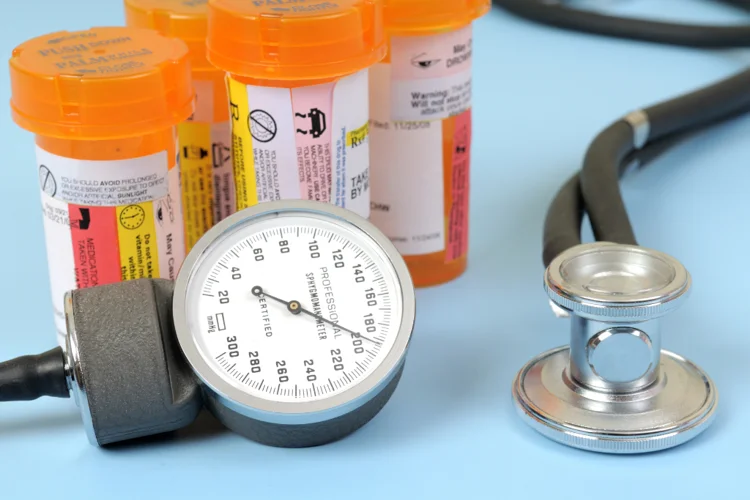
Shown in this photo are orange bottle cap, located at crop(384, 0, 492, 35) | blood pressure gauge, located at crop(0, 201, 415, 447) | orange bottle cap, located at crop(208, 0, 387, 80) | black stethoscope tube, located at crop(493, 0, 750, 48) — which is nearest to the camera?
blood pressure gauge, located at crop(0, 201, 415, 447)

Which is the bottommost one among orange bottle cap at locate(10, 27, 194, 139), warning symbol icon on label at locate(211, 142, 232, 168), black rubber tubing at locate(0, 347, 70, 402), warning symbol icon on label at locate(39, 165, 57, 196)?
black rubber tubing at locate(0, 347, 70, 402)

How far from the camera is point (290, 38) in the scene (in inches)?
39.4

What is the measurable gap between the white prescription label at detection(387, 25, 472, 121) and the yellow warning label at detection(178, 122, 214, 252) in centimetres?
20

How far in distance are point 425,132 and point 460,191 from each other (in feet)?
0.32

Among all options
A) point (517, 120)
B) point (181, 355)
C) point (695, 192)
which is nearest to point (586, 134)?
point (517, 120)

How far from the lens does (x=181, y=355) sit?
935 mm

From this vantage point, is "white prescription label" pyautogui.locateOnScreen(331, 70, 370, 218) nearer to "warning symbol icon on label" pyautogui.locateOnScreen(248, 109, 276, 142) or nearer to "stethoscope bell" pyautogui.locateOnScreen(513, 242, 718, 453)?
"warning symbol icon on label" pyautogui.locateOnScreen(248, 109, 276, 142)

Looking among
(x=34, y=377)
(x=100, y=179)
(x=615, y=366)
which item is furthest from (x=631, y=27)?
(x=34, y=377)

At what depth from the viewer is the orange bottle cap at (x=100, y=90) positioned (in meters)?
0.96

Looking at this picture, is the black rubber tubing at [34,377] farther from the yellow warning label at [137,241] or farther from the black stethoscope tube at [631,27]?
the black stethoscope tube at [631,27]

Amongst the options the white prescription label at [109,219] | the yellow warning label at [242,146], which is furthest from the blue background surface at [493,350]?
the yellow warning label at [242,146]

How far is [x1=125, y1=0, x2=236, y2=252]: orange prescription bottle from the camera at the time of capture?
1135 millimetres

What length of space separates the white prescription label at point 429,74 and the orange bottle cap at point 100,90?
0.24 meters

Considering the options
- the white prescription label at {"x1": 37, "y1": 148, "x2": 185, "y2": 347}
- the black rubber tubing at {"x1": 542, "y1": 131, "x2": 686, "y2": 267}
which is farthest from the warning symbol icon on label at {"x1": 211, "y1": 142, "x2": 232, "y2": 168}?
the black rubber tubing at {"x1": 542, "y1": 131, "x2": 686, "y2": 267}
